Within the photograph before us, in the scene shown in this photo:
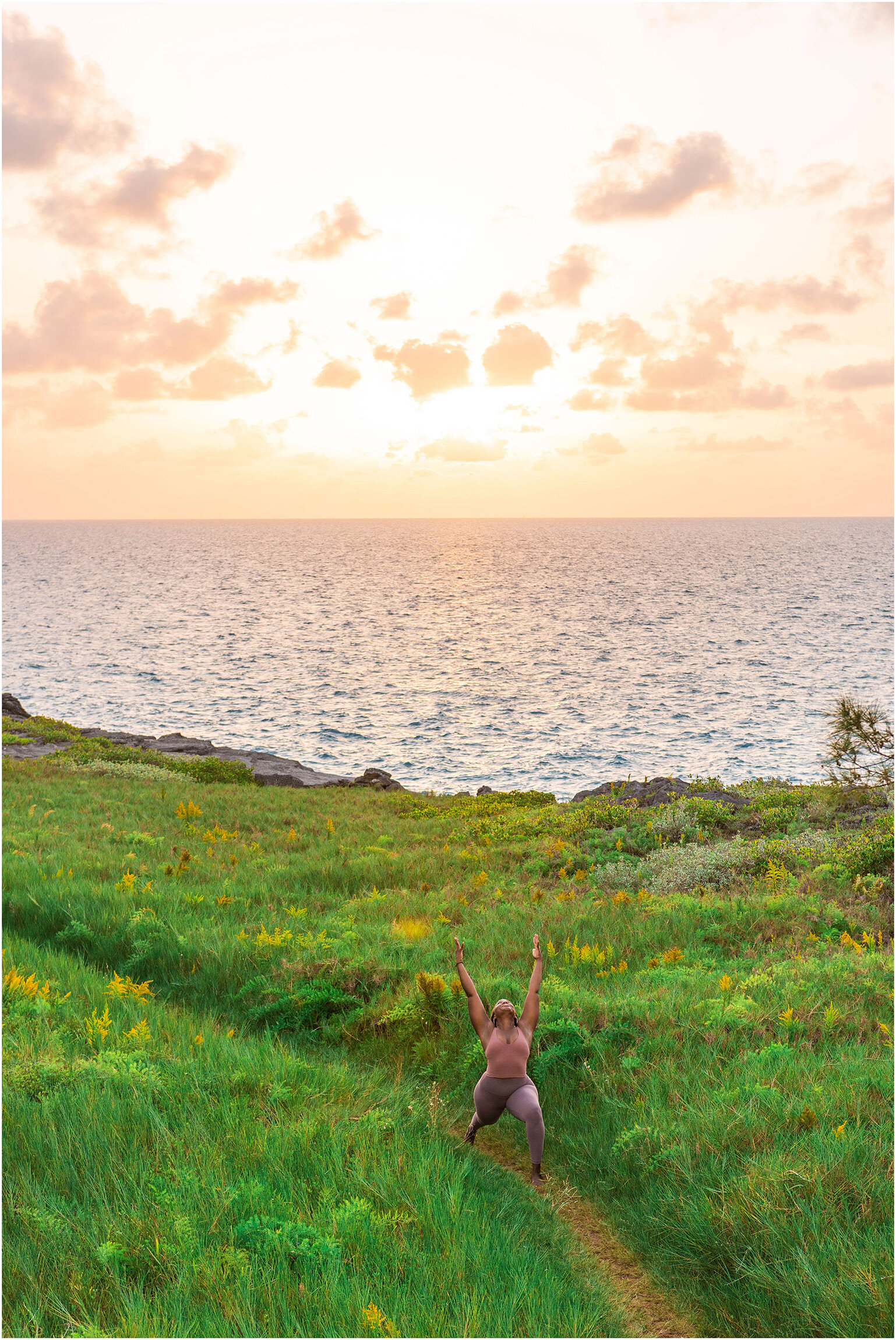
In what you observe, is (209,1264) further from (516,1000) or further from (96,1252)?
(516,1000)

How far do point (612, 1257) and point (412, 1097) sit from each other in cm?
208

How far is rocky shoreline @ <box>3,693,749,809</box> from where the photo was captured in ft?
77.9

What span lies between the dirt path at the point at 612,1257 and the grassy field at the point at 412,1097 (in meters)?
0.12

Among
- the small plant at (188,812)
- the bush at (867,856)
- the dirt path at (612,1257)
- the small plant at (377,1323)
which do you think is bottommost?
→ the small plant at (188,812)

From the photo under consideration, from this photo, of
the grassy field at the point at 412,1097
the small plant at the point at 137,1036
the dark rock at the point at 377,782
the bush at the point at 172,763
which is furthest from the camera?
the dark rock at the point at 377,782

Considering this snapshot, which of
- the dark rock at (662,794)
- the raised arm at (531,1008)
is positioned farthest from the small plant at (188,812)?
the raised arm at (531,1008)

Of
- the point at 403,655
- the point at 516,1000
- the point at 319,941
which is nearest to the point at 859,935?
the point at 516,1000

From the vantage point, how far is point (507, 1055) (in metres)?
5.27

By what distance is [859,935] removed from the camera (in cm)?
1148

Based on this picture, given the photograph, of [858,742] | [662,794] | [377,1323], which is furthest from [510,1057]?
[858,742]

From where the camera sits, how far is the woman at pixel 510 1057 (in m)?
5.23

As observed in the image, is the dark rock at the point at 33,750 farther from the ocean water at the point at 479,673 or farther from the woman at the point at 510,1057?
Result: the woman at the point at 510,1057

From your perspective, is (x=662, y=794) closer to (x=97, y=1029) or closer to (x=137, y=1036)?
(x=137, y=1036)

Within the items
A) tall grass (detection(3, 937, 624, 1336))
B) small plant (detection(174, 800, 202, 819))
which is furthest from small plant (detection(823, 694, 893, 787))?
tall grass (detection(3, 937, 624, 1336))
